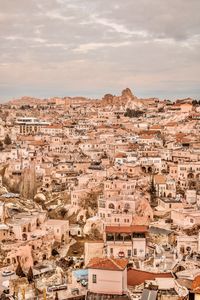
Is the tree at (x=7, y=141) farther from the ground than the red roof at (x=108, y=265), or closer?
farther from the ground

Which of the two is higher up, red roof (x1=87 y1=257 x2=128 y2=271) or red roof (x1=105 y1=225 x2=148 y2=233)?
red roof (x1=87 y1=257 x2=128 y2=271)

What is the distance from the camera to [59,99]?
11869 centimetres

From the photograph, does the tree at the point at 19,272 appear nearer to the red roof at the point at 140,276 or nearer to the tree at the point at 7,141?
the red roof at the point at 140,276

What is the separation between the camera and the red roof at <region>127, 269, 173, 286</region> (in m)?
18.0

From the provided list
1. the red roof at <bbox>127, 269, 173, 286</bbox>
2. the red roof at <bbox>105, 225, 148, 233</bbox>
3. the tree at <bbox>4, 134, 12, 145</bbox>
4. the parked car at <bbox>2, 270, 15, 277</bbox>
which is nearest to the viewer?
the red roof at <bbox>127, 269, 173, 286</bbox>

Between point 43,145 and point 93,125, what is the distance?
18.0 metres

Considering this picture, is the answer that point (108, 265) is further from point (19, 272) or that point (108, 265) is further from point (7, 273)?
point (19, 272)

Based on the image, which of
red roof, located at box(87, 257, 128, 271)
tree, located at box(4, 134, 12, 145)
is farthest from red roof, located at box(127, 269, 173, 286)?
tree, located at box(4, 134, 12, 145)

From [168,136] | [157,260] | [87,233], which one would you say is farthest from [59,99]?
[157,260]

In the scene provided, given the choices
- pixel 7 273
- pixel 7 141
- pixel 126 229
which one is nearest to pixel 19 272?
pixel 7 273

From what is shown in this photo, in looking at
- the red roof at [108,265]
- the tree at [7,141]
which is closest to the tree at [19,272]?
the red roof at [108,265]

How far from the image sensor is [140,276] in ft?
61.6

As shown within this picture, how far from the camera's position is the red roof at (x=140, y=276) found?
59.1 feet

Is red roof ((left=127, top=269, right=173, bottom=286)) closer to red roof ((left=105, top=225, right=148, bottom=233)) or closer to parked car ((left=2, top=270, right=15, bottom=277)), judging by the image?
red roof ((left=105, top=225, right=148, bottom=233))
